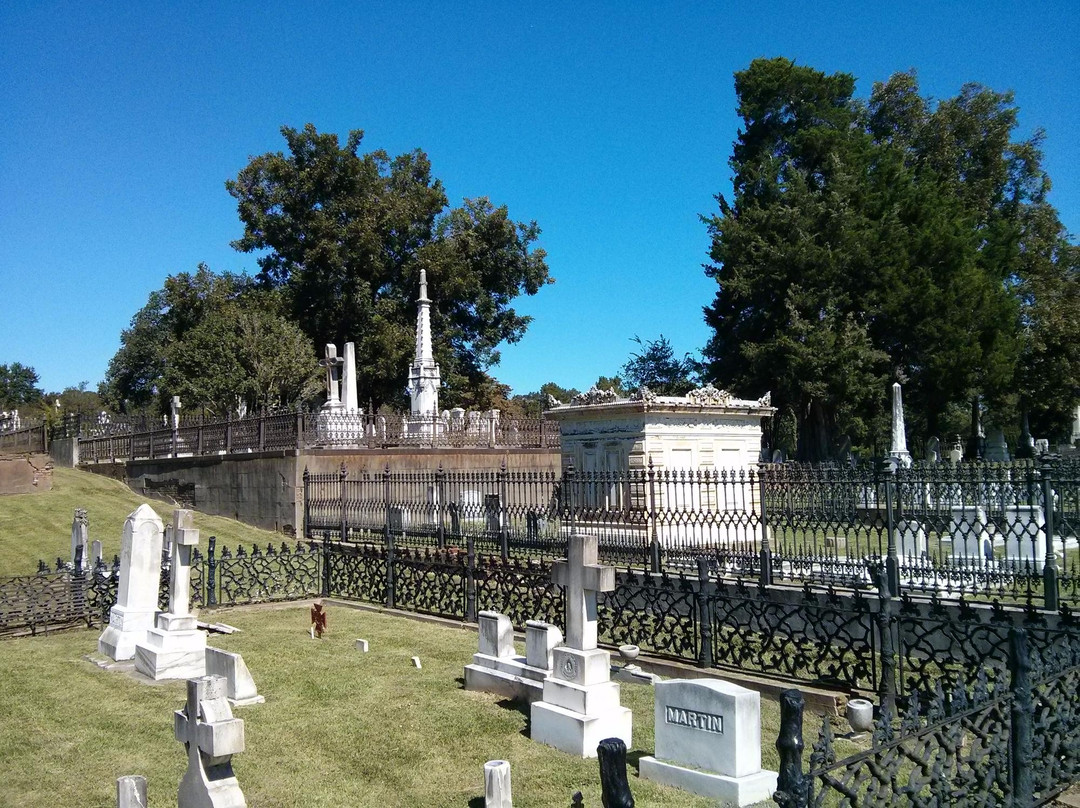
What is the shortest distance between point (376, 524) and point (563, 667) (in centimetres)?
1318

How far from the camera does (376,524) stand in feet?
65.0

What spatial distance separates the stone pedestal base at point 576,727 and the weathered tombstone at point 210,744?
2.86 metres

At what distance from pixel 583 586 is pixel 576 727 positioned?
3.89 feet

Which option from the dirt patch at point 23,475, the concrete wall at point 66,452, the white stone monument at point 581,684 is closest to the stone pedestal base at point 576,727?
the white stone monument at point 581,684

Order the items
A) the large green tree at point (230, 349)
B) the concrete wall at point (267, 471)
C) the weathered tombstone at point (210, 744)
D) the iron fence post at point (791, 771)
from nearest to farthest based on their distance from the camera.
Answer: the iron fence post at point (791, 771) < the weathered tombstone at point (210, 744) < the concrete wall at point (267, 471) < the large green tree at point (230, 349)

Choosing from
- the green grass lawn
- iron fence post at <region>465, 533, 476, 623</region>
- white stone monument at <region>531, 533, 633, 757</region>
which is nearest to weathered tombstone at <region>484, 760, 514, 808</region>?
the green grass lawn

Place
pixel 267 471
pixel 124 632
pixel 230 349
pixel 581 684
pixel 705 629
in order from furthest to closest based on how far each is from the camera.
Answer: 1. pixel 230 349
2. pixel 267 471
3. pixel 124 632
4. pixel 705 629
5. pixel 581 684

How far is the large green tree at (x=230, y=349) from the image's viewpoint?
3381 cm

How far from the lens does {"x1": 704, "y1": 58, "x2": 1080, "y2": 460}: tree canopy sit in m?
34.7

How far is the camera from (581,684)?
7.07m

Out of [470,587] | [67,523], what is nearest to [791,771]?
[470,587]

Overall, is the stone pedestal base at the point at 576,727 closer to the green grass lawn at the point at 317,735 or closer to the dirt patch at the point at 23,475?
the green grass lawn at the point at 317,735

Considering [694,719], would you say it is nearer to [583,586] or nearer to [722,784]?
[722,784]

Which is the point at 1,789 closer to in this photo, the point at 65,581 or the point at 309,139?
the point at 65,581
